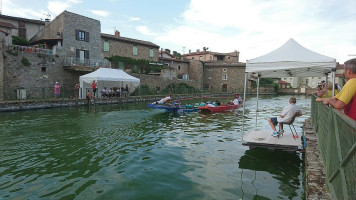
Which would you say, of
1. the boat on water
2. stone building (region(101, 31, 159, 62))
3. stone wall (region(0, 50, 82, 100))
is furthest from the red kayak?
stone building (region(101, 31, 159, 62))

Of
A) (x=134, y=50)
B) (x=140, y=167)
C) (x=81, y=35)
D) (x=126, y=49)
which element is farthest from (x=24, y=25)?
(x=140, y=167)

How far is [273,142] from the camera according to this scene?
6891 millimetres

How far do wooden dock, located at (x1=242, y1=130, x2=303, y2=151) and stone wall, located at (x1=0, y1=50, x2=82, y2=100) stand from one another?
64.7 ft

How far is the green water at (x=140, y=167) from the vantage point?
16.2ft

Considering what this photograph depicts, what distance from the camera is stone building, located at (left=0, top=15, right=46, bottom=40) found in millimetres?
32469

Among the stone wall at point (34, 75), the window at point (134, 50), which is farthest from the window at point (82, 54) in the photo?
the window at point (134, 50)

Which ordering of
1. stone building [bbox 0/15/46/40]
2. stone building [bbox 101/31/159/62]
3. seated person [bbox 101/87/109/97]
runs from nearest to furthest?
seated person [bbox 101/87/109/97]
stone building [bbox 0/15/46/40]
stone building [bbox 101/31/159/62]

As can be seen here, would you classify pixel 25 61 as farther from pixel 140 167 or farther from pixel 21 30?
pixel 140 167

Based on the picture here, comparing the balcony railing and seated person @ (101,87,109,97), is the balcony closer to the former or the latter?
the balcony railing

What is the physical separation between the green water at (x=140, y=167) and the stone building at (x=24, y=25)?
2875 centimetres

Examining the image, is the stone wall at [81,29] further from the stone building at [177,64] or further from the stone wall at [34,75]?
the stone building at [177,64]

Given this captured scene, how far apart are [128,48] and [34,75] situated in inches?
706

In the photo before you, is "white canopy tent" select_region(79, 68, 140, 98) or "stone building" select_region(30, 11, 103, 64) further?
"stone building" select_region(30, 11, 103, 64)

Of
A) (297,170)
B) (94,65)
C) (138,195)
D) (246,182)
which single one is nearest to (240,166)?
(246,182)
